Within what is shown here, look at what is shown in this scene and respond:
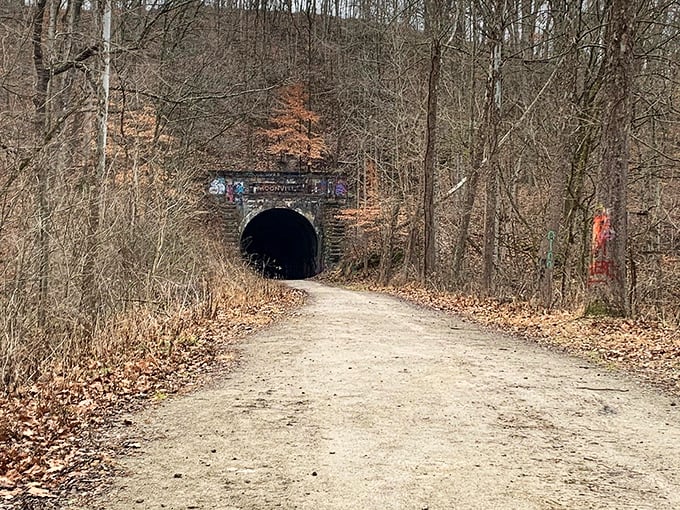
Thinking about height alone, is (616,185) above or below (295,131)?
below

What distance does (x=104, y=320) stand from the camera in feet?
28.6

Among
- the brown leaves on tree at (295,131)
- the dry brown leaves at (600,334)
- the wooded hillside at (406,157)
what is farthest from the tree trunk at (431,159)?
the brown leaves on tree at (295,131)

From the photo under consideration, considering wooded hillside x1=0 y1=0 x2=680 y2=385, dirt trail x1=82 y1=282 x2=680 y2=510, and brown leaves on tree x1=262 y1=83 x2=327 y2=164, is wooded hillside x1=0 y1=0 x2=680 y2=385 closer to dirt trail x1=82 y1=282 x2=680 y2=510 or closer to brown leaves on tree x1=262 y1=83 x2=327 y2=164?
dirt trail x1=82 y1=282 x2=680 y2=510

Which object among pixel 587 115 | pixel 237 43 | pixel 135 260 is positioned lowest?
pixel 135 260

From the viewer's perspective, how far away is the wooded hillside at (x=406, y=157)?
817cm

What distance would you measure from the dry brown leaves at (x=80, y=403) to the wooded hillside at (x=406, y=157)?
722 mm

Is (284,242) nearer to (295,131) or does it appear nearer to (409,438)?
(295,131)

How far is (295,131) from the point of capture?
114ft

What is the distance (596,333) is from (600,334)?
3.8 inches

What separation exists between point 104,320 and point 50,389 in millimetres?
2763

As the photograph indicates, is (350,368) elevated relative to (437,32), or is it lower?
lower

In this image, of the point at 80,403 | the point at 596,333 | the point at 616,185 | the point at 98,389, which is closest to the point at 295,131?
the point at 616,185

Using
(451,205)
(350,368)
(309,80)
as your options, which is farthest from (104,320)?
(309,80)

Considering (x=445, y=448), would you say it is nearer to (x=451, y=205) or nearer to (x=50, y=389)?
(x=50, y=389)
